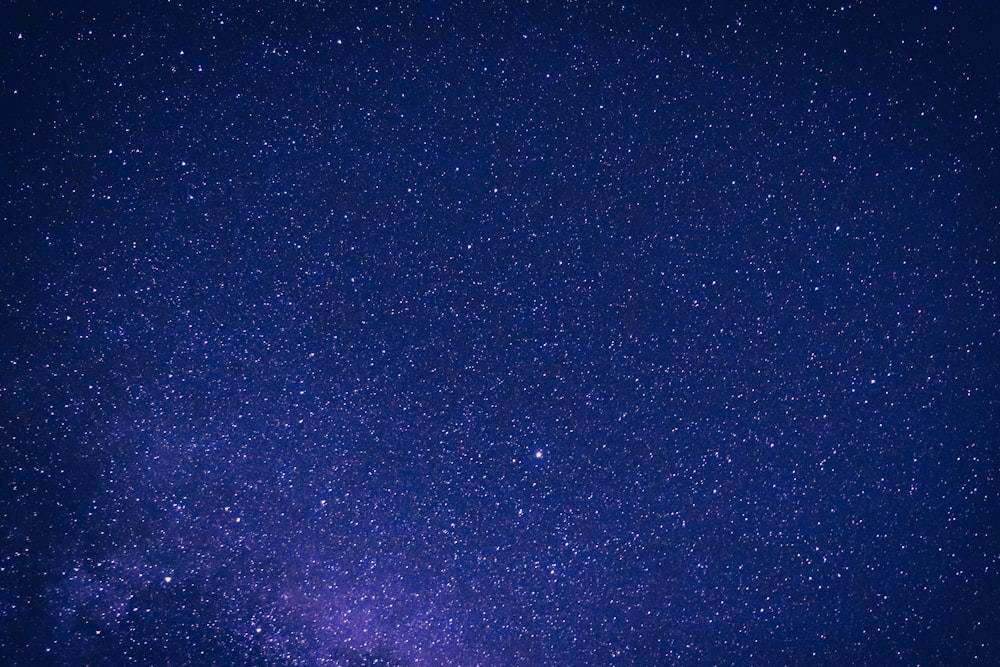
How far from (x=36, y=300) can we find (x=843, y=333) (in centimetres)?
134

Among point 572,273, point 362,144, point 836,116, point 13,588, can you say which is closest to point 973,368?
point 836,116

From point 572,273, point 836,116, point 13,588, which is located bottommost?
point 13,588

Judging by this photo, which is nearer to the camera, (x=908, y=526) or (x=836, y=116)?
(x=836, y=116)

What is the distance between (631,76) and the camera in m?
Answer: 0.80

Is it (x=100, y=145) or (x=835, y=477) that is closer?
(x=100, y=145)

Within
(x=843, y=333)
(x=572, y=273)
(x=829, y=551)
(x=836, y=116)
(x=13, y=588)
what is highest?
(x=836, y=116)

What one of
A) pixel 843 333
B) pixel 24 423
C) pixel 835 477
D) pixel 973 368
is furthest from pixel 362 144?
pixel 973 368

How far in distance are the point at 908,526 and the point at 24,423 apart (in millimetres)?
1585

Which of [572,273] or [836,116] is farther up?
[836,116]

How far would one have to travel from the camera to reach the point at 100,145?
78 cm

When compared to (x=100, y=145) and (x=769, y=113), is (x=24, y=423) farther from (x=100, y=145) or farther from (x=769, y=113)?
(x=769, y=113)

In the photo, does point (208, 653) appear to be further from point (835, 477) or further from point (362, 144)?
point (835, 477)

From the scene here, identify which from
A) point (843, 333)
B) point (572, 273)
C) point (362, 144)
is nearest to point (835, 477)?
point (843, 333)

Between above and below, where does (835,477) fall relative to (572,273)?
below
